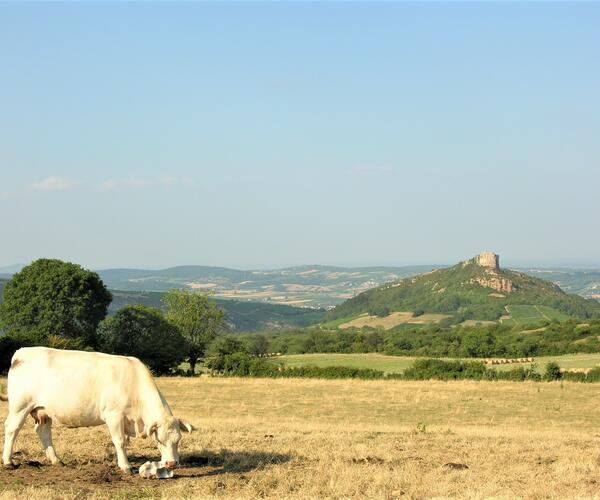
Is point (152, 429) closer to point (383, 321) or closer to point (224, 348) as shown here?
point (224, 348)

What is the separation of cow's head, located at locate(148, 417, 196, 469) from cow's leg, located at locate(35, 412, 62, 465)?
232cm

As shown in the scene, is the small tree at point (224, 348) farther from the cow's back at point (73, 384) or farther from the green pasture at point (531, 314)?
the green pasture at point (531, 314)

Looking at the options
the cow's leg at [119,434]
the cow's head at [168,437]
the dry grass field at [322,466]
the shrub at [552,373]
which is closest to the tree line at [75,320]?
the shrub at [552,373]

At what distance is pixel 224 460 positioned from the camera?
54.1 feet

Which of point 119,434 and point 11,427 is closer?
→ point 119,434

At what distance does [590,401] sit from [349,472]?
34.6 meters

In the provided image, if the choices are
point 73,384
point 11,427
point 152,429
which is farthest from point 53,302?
point 152,429

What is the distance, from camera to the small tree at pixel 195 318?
78.7m

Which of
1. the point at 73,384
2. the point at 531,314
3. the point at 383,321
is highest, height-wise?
the point at 73,384

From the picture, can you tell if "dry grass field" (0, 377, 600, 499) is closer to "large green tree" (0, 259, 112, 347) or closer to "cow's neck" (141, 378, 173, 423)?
"cow's neck" (141, 378, 173, 423)

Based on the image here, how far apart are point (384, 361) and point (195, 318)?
68.3ft

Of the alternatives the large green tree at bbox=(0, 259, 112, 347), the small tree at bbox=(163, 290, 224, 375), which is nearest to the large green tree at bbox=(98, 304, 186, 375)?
the large green tree at bbox=(0, 259, 112, 347)

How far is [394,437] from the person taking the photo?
21812mm

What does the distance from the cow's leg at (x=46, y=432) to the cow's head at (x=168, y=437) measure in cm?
232
